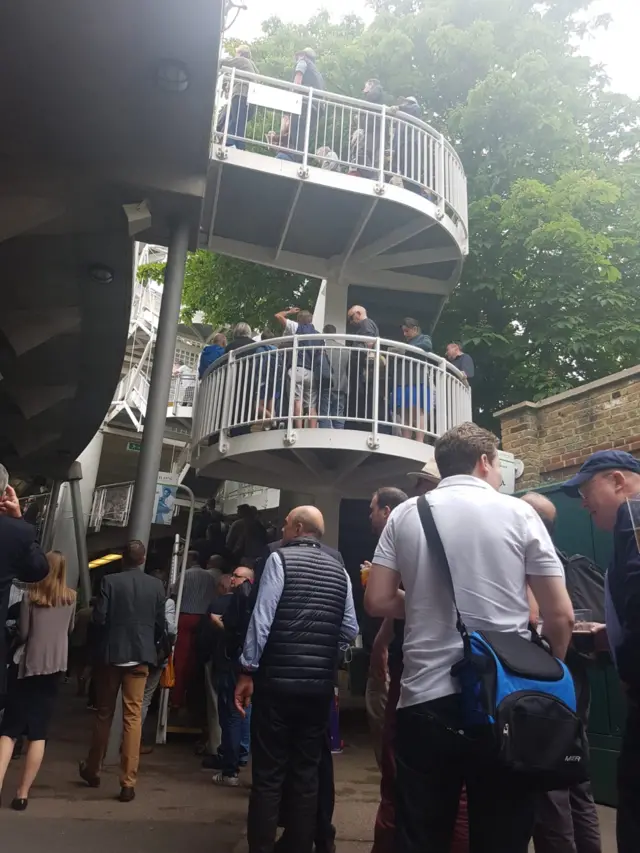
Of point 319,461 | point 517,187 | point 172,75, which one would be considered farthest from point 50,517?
point 172,75

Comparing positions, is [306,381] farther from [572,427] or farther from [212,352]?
[572,427]

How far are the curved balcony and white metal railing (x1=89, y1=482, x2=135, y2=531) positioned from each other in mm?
12842

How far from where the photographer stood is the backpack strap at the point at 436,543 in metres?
2.16

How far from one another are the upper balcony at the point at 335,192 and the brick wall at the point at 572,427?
11.5ft

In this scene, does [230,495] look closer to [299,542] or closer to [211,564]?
[211,564]

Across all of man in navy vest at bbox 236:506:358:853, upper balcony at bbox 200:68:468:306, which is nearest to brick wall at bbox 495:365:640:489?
upper balcony at bbox 200:68:468:306

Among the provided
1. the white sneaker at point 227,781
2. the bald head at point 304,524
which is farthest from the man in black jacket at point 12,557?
the white sneaker at point 227,781

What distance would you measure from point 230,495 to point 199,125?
14.6 m

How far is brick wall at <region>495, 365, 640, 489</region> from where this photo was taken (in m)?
7.68

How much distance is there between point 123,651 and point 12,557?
1.79 metres

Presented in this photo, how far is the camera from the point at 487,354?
42.2ft

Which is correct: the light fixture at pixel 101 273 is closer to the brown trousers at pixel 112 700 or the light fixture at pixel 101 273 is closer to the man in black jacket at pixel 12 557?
the man in black jacket at pixel 12 557

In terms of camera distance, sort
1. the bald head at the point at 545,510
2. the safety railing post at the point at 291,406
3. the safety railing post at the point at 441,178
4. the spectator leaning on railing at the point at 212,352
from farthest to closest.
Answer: the safety railing post at the point at 441,178 → the spectator leaning on railing at the point at 212,352 → the safety railing post at the point at 291,406 → the bald head at the point at 545,510

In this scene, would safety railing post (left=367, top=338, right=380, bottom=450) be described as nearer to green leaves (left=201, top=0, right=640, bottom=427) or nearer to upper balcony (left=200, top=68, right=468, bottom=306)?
upper balcony (left=200, top=68, right=468, bottom=306)
